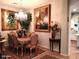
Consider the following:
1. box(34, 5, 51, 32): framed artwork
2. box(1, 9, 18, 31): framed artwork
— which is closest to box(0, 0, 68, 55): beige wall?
box(34, 5, 51, 32): framed artwork

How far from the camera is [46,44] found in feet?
19.9

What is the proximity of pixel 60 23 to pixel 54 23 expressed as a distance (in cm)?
43

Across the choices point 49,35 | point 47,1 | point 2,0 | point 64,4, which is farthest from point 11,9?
point 64,4

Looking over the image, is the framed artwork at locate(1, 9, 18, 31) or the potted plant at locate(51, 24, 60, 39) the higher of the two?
the framed artwork at locate(1, 9, 18, 31)

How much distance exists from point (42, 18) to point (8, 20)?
8.09ft

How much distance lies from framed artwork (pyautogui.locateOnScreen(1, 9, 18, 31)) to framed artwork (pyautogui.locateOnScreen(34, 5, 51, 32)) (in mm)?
1702

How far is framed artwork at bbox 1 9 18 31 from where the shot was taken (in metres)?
6.38

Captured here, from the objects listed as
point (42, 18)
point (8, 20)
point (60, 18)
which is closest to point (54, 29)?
point (60, 18)

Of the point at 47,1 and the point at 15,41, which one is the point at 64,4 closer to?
the point at 47,1

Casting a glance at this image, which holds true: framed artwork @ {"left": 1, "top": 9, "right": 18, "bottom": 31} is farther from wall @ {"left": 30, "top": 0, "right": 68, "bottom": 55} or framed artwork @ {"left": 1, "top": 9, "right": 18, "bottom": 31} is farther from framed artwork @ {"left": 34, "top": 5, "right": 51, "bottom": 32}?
wall @ {"left": 30, "top": 0, "right": 68, "bottom": 55}

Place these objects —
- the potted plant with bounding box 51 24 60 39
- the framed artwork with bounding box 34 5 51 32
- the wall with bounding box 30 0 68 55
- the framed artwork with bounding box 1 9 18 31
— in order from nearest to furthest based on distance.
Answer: the wall with bounding box 30 0 68 55
the potted plant with bounding box 51 24 60 39
the framed artwork with bounding box 34 5 51 32
the framed artwork with bounding box 1 9 18 31

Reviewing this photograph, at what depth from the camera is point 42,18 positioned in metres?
6.27

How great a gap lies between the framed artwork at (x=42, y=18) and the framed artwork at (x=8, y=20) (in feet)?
5.58

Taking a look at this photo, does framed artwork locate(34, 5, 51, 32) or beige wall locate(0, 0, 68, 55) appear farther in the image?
framed artwork locate(34, 5, 51, 32)
